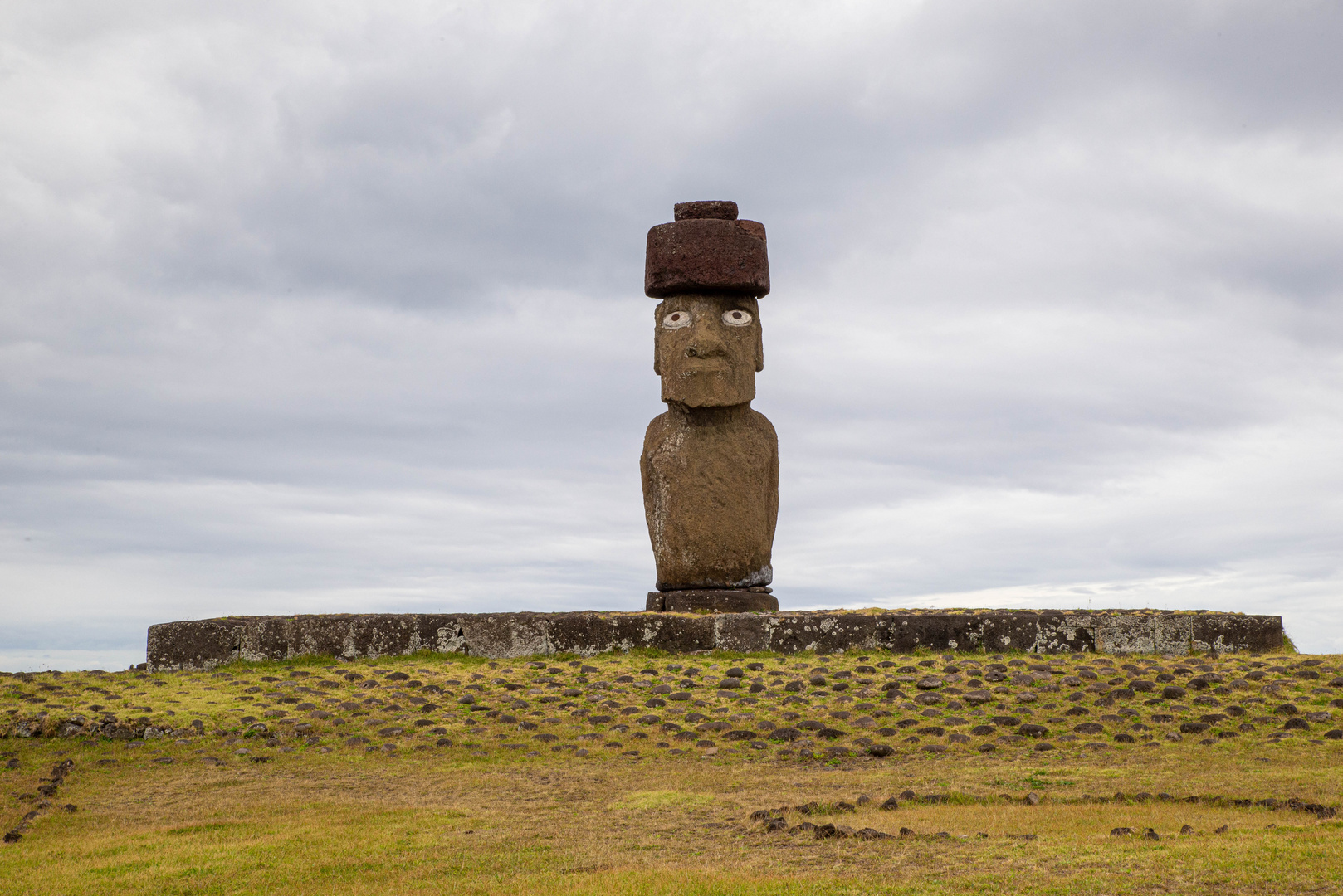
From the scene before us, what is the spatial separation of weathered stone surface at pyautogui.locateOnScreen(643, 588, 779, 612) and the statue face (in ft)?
8.16

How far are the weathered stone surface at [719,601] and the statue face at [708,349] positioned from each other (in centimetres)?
249

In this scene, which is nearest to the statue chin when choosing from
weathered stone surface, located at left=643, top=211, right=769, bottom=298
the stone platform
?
weathered stone surface, located at left=643, top=211, right=769, bottom=298

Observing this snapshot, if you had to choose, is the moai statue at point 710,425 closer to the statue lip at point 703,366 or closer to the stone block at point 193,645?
the statue lip at point 703,366

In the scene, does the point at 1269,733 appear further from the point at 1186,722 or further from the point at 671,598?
the point at 671,598

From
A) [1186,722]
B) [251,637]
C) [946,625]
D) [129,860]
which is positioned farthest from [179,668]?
[1186,722]

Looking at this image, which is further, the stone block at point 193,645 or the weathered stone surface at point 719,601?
the weathered stone surface at point 719,601

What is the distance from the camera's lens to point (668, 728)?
11.0 meters

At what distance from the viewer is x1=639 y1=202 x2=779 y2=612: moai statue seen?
51.8ft

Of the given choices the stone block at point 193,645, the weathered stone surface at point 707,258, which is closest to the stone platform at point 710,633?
the stone block at point 193,645

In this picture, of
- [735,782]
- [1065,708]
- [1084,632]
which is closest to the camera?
[735,782]

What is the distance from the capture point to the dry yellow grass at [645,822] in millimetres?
6414

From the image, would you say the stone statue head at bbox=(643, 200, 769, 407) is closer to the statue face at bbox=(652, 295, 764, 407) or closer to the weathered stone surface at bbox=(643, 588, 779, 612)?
the statue face at bbox=(652, 295, 764, 407)

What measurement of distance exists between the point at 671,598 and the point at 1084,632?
522 cm

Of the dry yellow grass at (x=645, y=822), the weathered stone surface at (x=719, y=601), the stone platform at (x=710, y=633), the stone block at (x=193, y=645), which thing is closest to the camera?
the dry yellow grass at (x=645, y=822)
